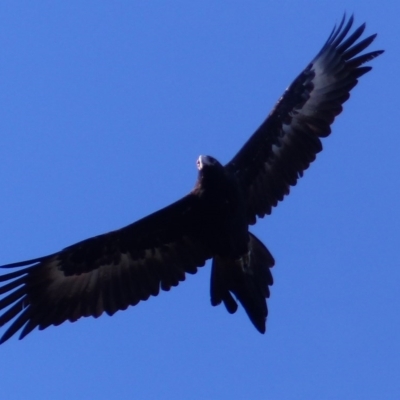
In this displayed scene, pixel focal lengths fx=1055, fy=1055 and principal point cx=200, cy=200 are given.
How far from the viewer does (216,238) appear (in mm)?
12516

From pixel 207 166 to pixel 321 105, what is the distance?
205cm

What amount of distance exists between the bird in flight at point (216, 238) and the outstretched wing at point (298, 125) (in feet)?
0.04

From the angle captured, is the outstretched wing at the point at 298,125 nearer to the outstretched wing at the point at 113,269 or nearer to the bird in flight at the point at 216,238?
the bird in flight at the point at 216,238

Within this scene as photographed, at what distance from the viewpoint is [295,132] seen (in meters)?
13.2

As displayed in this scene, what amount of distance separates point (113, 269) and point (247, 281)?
177 centimetres

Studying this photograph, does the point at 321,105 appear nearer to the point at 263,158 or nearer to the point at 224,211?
the point at 263,158

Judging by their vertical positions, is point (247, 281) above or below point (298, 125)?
below

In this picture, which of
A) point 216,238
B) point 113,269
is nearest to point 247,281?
point 216,238

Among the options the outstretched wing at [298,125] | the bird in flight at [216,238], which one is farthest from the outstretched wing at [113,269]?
the outstretched wing at [298,125]

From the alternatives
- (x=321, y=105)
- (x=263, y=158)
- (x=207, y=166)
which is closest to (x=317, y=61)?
(x=321, y=105)

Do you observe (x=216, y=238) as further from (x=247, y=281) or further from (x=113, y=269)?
(x=113, y=269)

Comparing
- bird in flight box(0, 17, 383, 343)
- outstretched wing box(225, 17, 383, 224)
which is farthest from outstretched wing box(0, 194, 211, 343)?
outstretched wing box(225, 17, 383, 224)

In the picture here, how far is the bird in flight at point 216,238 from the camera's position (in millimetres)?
12352

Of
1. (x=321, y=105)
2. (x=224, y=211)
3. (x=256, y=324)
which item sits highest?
(x=321, y=105)
